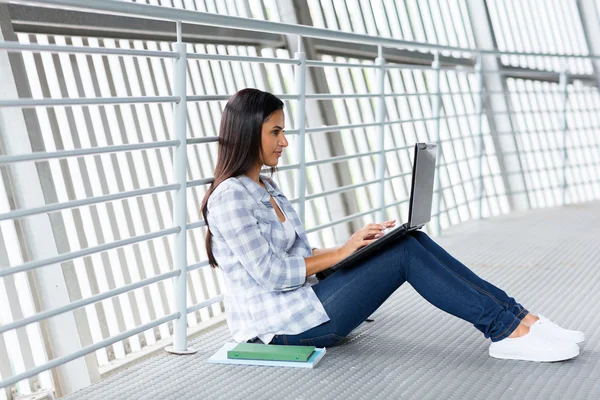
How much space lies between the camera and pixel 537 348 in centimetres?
182

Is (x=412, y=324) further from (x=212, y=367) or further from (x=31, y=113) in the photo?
(x=31, y=113)

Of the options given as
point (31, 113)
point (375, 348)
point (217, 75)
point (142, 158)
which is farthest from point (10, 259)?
point (375, 348)

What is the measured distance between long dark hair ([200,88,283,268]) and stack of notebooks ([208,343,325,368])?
0.26m

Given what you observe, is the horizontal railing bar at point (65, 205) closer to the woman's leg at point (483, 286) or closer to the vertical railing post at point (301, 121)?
the vertical railing post at point (301, 121)

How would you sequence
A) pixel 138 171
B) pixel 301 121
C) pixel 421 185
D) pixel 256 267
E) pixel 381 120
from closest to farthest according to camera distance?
pixel 256 267
pixel 421 185
pixel 301 121
pixel 381 120
pixel 138 171

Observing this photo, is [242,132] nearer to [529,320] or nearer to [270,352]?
[270,352]

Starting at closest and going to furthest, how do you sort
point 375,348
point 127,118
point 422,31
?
point 375,348
point 127,118
point 422,31

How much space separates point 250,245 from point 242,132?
0.31 meters

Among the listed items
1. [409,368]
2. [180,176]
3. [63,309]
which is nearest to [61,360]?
[63,309]

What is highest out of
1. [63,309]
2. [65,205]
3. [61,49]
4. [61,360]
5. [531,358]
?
[61,49]

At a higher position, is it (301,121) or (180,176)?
(301,121)

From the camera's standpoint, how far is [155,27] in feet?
13.4

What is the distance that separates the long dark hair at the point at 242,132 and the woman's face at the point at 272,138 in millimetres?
12

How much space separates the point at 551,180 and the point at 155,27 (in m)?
5.74
